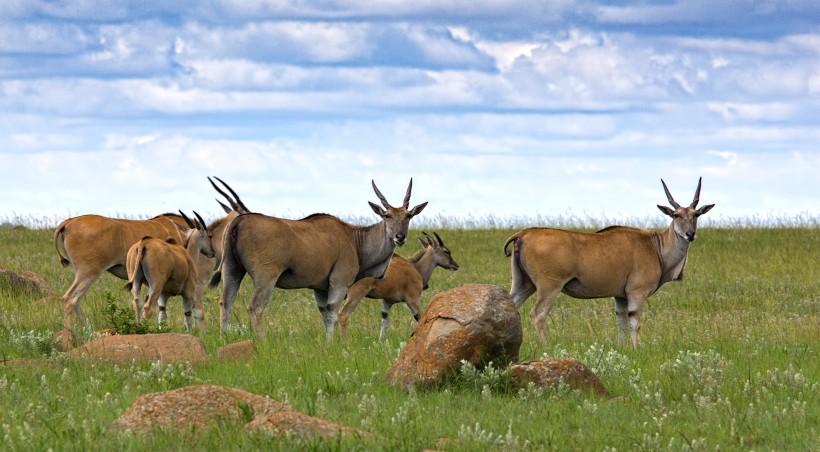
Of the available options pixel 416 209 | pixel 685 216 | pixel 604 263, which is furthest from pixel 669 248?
pixel 416 209

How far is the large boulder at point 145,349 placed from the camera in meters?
10.7

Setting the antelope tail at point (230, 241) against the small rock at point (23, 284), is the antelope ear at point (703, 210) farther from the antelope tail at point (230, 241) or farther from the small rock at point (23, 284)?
the small rock at point (23, 284)

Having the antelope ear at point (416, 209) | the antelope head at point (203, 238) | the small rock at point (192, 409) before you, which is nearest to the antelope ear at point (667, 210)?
the antelope ear at point (416, 209)

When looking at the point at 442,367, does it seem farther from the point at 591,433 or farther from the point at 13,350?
the point at 13,350

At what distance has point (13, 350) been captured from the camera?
39.3ft

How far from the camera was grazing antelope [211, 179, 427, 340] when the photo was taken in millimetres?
14680

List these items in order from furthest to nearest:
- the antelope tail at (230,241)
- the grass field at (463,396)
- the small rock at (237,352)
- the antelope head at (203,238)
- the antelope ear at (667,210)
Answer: the antelope ear at (667,210) < the antelope head at (203,238) < the antelope tail at (230,241) < the small rock at (237,352) < the grass field at (463,396)

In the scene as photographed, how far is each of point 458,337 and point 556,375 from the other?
Answer: 0.96 meters

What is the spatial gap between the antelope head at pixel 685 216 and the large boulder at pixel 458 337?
25.0ft

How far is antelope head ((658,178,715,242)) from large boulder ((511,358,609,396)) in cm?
769

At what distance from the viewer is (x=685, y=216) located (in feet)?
55.4

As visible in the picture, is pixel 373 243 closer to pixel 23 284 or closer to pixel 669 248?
pixel 669 248


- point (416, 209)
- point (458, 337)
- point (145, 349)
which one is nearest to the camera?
point (458, 337)

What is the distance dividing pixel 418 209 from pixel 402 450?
387 inches
